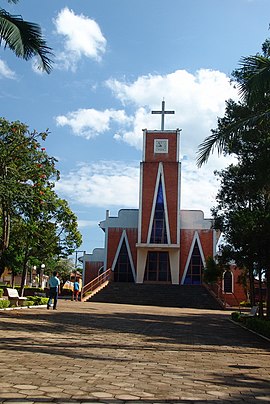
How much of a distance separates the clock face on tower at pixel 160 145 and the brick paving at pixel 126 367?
98.7 feet

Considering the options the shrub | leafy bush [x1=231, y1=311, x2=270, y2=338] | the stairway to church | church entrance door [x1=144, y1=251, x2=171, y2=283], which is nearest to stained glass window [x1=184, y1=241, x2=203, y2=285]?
church entrance door [x1=144, y1=251, x2=171, y2=283]

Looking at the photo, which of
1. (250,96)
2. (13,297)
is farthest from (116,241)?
(250,96)

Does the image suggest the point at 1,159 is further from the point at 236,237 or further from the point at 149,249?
the point at 149,249

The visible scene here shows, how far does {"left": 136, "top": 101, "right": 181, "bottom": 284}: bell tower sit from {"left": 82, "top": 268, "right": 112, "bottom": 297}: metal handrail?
279 centimetres

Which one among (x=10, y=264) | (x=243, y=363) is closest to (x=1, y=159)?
(x=243, y=363)

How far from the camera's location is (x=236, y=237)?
584 inches

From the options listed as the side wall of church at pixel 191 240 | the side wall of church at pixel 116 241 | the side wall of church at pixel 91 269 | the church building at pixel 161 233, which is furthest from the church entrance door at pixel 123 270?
the side wall of church at pixel 191 240

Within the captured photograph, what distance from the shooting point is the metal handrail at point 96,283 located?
32022mm

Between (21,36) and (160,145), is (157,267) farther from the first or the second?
(21,36)

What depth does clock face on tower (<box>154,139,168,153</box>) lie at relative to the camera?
40.3 m

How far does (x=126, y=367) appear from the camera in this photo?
6.34 meters

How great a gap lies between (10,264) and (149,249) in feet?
36.7

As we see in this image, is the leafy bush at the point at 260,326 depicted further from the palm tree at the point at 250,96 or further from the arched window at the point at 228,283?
the arched window at the point at 228,283

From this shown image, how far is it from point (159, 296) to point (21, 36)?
24.5 m
